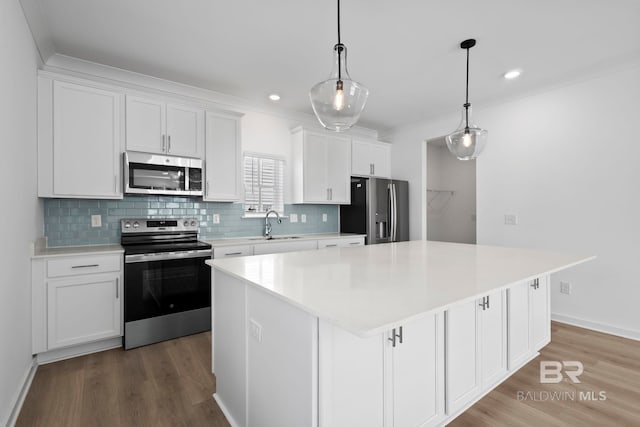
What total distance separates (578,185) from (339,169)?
275 centimetres

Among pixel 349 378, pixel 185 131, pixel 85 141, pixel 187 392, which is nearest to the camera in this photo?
pixel 349 378

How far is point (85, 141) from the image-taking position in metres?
2.74

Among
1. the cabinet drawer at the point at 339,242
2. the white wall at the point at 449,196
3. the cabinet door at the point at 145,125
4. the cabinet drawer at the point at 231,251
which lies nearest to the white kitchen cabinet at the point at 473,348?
the cabinet drawer at the point at 339,242

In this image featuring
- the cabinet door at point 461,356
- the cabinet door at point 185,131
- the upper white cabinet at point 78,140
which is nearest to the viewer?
the cabinet door at point 461,356

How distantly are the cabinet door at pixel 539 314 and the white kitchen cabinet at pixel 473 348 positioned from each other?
0.50 m

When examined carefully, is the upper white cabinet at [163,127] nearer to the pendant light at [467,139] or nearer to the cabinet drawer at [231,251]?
the cabinet drawer at [231,251]

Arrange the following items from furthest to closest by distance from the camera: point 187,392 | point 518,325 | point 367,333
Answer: point 518,325, point 187,392, point 367,333

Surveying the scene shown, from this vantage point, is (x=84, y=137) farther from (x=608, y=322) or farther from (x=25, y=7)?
(x=608, y=322)

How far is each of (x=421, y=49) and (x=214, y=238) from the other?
115 inches

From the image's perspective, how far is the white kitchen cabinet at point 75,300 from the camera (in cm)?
240

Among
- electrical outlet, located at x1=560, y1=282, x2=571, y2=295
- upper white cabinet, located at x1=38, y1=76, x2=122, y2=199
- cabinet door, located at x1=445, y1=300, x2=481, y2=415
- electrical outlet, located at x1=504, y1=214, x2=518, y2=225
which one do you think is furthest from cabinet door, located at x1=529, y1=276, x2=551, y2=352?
upper white cabinet, located at x1=38, y1=76, x2=122, y2=199

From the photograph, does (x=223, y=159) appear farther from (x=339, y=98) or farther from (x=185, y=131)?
(x=339, y=98)

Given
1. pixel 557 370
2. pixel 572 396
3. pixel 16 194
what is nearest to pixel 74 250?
pixel 16 194

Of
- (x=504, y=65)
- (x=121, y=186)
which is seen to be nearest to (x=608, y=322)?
(x=504, y=65)
